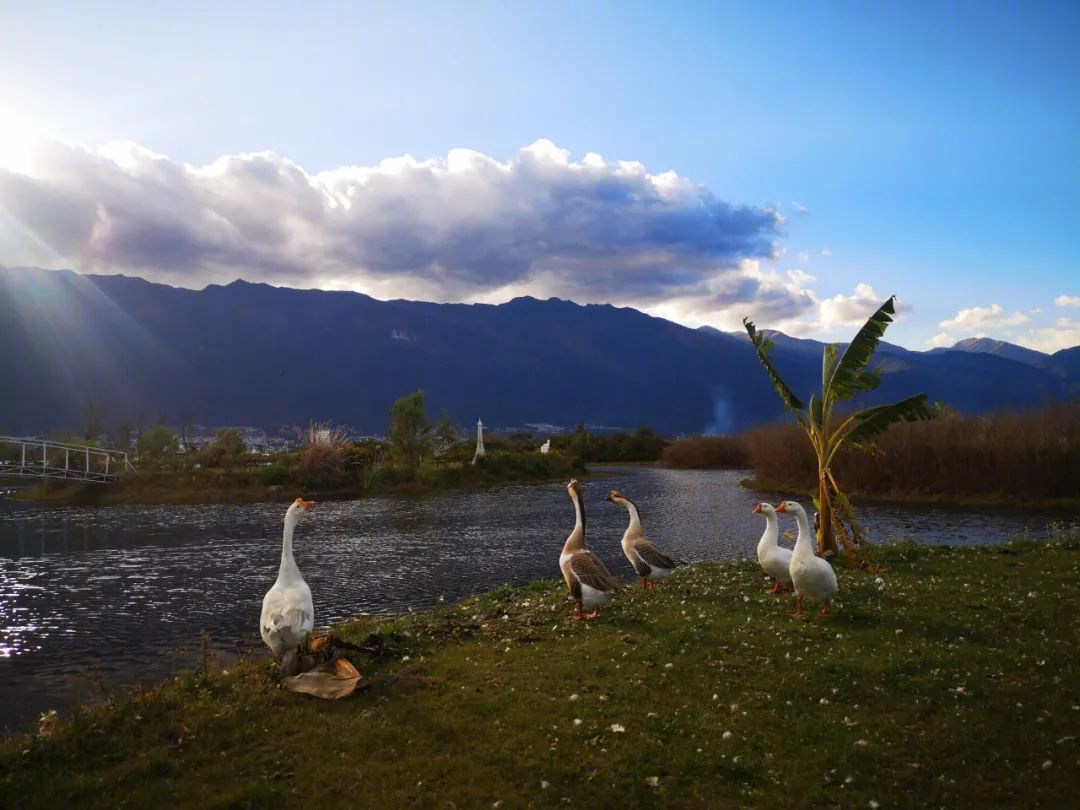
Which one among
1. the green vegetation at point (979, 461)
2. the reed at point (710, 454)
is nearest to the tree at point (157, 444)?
the green vegetation at point (979, 461)

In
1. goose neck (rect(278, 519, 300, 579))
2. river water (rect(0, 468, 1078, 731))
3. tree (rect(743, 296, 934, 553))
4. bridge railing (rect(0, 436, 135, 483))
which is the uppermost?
tree (rect(743, 296, 934, 553))

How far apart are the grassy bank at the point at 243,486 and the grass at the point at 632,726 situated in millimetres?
48248

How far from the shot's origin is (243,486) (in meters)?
57.9

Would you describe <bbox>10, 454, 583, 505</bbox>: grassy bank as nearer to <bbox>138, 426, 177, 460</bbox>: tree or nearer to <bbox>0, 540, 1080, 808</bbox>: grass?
<bbox>138, 426, 177, 460</bbox>: tree

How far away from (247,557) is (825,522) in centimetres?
2318

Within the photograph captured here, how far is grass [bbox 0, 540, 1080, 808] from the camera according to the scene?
733 centimetres

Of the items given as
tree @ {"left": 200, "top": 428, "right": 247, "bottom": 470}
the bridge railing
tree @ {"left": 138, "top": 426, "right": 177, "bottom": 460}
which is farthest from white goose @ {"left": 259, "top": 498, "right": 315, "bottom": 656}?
tree @ {"left": 138, "top": 426, "right": 177, "bottom": 460}

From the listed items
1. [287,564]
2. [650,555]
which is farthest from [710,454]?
[287,564]

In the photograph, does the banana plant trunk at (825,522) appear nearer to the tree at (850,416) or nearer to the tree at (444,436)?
the tree at (850,416)

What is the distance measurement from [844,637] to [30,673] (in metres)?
16.2

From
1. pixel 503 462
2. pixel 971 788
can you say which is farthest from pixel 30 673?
pixel 503 462

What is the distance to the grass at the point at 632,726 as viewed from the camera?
7328 mm

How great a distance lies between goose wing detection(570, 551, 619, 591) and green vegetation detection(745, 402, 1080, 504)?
38207mm

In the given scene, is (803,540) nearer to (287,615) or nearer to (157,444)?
(287,615)
